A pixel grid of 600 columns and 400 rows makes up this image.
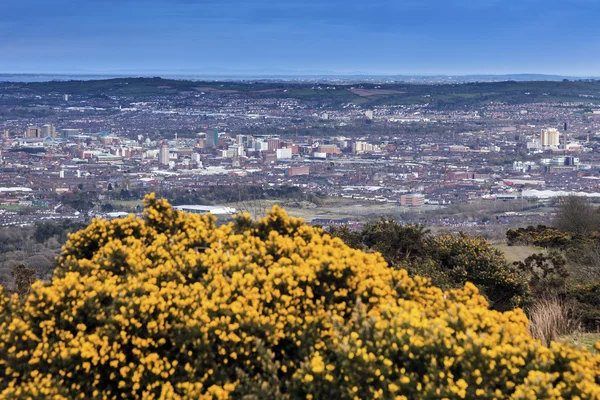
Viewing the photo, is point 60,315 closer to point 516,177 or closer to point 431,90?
point 516,177

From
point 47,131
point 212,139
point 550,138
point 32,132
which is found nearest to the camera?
point 212,139

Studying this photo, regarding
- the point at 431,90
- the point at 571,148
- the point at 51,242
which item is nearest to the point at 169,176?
the point at 51,242

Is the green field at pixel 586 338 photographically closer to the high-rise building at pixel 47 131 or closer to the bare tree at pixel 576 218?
the bare tree at pixel 576 218

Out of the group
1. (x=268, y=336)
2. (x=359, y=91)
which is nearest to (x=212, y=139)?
(x=359, y=91)

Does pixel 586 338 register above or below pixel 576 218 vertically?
above

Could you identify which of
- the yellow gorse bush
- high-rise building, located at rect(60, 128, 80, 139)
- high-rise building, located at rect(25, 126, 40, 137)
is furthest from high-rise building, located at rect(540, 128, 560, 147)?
the yellow gorse bush

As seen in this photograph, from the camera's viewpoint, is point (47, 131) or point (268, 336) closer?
point (268, 336)

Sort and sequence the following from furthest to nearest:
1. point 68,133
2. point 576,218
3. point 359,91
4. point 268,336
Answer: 1. point 359,91
2. point 68,133
3. point 576,218
4. point 268,336

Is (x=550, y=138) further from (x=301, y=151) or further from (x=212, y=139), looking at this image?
(x=212, y=139)

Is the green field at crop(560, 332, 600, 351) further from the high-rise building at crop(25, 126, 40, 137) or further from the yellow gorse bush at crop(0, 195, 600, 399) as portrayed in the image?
the high-rise building at crop(25, 126, 40, 137)
